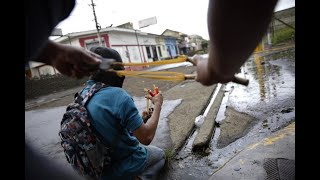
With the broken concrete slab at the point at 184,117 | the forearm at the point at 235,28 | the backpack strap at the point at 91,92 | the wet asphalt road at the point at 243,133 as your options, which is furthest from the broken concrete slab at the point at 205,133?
the forearm at the point at 235,28

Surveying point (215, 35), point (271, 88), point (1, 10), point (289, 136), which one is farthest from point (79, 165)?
point (271, 88)

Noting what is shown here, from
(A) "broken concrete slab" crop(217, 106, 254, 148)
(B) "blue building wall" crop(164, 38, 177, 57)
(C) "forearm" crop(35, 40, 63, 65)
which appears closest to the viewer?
(C) "forearm" crop(35, 40, 63, 65)

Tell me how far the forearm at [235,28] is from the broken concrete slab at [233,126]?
3.08 meters

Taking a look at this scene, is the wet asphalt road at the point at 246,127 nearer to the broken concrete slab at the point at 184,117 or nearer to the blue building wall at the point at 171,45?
the broken concrete slab at the point at 184,117

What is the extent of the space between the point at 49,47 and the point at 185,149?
9.51 ft

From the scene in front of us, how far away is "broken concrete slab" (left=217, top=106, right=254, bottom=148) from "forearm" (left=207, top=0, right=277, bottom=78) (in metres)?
3.08

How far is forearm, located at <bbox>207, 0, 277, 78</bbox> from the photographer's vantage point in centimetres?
63

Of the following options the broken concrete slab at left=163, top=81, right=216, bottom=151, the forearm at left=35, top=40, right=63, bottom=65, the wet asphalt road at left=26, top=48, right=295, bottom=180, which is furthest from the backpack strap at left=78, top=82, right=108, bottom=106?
the broken concrete slab at left=163, top=81, right=216, bottom=151

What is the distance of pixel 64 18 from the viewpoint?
3.37 feet

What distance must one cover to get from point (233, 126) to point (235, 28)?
148 inches

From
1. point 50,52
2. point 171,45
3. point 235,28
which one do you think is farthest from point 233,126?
point 171,45

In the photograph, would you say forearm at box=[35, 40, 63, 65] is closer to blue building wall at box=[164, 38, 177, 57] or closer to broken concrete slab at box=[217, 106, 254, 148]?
broken concrete slab at box=[217, 106, 254, 148]

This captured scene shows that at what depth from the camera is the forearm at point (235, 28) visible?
63 cm
